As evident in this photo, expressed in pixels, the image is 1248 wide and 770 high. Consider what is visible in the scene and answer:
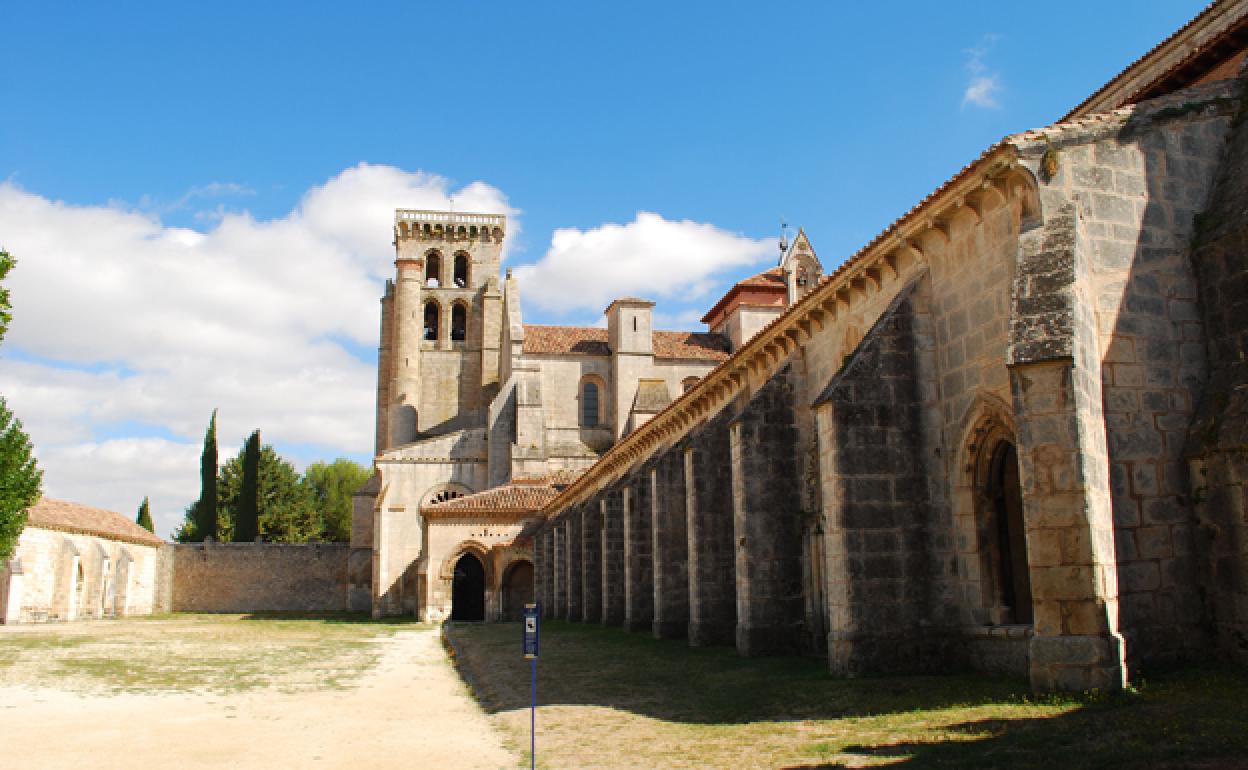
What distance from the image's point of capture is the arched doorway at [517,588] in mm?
37781

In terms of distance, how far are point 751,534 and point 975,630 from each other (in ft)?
15.8

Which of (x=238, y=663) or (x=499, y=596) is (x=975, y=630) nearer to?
(x=238, y=663)

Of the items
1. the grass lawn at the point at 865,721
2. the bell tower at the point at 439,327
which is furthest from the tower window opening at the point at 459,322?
the grass lawn at the point at 865,721

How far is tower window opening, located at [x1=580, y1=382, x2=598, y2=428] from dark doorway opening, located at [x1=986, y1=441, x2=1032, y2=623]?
36.6 metres

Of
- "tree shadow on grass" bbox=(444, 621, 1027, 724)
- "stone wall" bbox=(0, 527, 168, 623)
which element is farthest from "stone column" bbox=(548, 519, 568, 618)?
"stone wall" bbox=(0, 527, 168, 623)

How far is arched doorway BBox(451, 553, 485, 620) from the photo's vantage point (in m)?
41.1

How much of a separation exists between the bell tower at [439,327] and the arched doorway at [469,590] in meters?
11.8

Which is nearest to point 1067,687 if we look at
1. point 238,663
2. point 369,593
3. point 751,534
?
point 751,534

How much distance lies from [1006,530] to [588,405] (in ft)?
121

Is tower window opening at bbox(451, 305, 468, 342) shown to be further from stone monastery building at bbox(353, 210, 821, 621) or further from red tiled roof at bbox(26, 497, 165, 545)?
red tiled roof at bbox(26, 497, 165, 545)

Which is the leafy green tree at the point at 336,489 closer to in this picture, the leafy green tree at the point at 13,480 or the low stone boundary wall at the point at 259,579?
the low stone boundary wall at the point at 259,579

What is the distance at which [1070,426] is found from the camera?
359 inches

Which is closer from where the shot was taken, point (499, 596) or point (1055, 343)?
point (1055, 343)

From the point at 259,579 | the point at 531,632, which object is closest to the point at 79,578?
the point at 259,579
